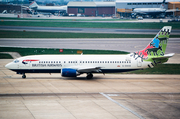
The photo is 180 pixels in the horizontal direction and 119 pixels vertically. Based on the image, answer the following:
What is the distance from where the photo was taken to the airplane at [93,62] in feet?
133

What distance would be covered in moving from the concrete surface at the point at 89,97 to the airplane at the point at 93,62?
5.55ft

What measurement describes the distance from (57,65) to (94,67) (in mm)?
5830

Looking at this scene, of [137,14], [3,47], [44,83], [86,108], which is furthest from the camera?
[137,14]

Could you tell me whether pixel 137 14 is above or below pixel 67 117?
above

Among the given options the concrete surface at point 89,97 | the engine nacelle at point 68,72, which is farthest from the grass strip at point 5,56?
the engine nacelle at point 68,72

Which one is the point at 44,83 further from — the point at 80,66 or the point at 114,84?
the point at 114,84

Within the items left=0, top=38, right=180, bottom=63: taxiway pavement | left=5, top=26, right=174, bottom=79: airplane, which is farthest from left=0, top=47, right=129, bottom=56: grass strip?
left=5, top=26, right=174, bottom=79: airplane

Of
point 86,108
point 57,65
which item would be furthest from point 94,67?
point 86,108

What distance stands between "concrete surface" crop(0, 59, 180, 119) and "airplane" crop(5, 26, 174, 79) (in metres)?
1.69

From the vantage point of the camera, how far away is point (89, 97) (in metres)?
31.5

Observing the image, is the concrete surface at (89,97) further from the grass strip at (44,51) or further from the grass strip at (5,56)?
the grass strip at (44,51)

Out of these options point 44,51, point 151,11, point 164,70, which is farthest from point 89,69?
point 151,11

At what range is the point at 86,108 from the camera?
27500mm

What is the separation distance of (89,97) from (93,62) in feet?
34.2
